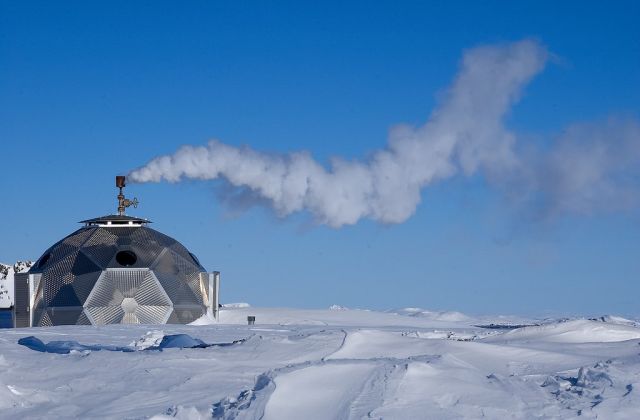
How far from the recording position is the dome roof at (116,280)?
29891mm

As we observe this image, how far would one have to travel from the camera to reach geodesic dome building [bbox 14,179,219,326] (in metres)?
29.9

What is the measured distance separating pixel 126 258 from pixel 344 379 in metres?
21.3

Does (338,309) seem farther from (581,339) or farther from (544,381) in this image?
(544,381)

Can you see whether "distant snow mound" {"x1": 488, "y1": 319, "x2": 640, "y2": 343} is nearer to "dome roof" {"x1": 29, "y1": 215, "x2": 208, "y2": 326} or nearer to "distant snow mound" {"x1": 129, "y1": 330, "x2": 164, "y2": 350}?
"distant snow mound" {"x1": 129, "y1": 330, "x2": 164, "y2": 350}

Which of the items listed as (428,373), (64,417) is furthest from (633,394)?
(64,417)

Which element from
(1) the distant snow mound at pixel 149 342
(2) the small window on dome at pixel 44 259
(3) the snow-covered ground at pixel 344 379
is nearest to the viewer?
(3) the snow-covered ground at pixel 344 379

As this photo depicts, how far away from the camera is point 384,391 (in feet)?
33.1

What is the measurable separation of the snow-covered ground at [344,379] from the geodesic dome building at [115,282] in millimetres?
14694

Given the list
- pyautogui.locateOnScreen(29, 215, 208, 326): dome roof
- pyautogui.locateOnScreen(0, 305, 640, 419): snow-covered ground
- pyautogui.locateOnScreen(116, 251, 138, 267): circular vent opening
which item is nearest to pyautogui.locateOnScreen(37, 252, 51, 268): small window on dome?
pyautogui.locateOnScreen(29, 215, 208, 326): dome roof

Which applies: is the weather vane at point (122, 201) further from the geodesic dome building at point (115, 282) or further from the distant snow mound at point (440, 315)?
the distant snow mound at point (440, 315)

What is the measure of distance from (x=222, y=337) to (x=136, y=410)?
409 inches

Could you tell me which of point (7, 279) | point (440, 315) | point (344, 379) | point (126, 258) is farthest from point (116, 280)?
point (344, 379)

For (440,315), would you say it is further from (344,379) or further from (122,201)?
(344,379)

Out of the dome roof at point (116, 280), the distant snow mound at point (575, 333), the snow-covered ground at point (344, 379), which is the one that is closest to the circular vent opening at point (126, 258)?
the dome roof at point (116, 280)
